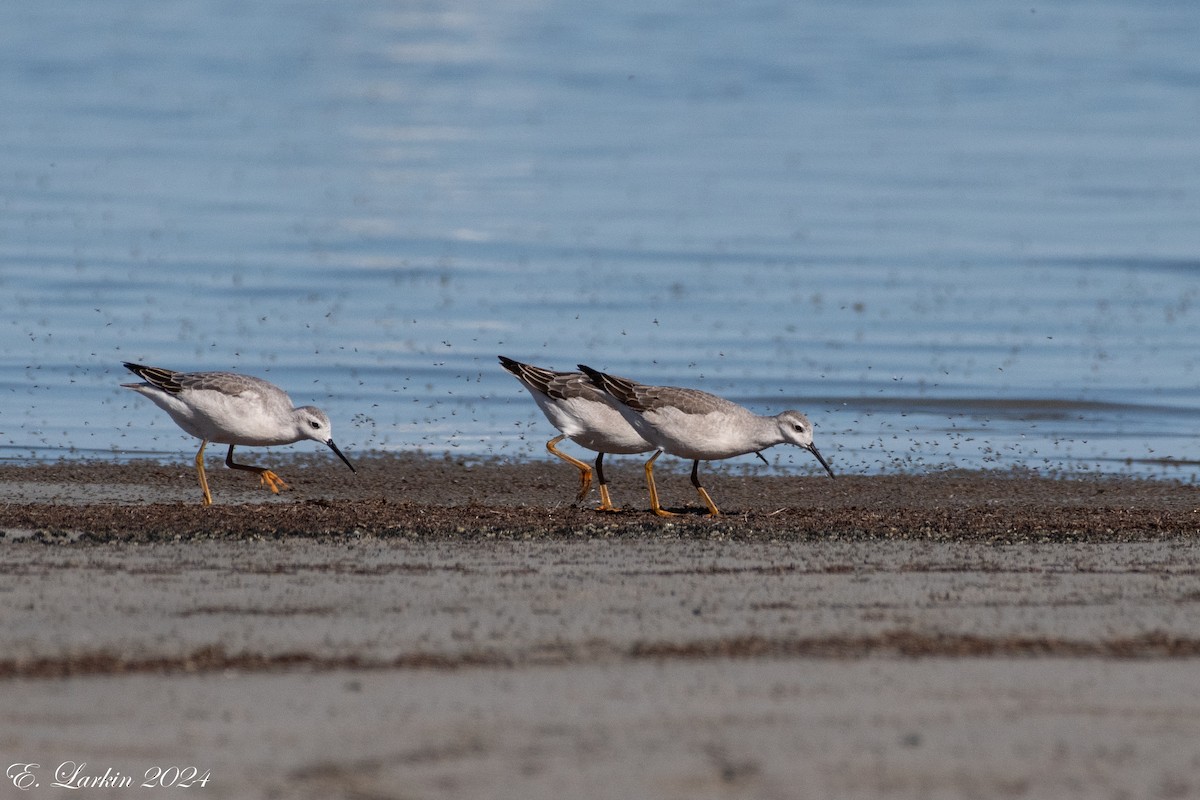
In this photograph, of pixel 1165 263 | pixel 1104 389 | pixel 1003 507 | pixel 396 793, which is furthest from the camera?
pixel 1165 263

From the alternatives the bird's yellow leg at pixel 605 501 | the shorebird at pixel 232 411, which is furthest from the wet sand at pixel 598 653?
the shorebird at pixel 232 411

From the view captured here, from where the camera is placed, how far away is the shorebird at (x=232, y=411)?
11.6 m

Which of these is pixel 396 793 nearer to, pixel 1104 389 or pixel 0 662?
pixel 0 662

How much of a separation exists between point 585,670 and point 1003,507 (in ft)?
20.4

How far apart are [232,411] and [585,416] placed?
2297 mm

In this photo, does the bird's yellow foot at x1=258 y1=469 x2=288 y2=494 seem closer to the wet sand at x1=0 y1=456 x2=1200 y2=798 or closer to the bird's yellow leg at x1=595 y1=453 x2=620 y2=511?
the bird's yellow leg at x1=595 y1=453 x2=620 y2=511

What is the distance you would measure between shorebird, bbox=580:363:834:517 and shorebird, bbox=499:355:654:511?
0.98ft

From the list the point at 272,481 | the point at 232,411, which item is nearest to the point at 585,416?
the point at 272,481

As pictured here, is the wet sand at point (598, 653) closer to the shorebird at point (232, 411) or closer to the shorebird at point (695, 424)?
the shorebird at point (695, 424)

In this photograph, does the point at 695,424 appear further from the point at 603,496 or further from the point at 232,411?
the point at 232,411

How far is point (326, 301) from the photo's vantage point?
21.2m

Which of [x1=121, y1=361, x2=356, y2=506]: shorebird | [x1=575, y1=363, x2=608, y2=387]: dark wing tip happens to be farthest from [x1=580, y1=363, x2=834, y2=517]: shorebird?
[x1=121, y1=361, x2=356, y2=506]: shorebird

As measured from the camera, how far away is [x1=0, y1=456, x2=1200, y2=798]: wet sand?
5023 millimetres

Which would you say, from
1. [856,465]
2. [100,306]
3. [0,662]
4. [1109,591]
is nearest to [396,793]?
[0,662]
